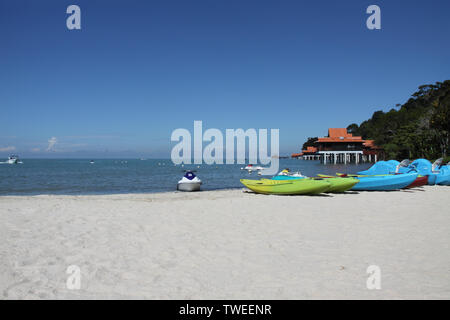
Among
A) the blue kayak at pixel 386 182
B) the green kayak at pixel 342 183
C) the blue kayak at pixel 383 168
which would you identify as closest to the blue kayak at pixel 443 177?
the blue kayak at pixel 383 168

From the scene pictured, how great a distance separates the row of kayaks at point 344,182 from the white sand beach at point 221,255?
5146 millimetres

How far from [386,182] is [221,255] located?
13.5 meters

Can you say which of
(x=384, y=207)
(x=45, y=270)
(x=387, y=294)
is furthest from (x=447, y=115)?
(x=45, y=270)

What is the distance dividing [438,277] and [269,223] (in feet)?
13.4

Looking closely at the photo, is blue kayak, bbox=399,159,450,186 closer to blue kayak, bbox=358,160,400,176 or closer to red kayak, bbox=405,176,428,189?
blue kayak, bbox=358,160,400,176

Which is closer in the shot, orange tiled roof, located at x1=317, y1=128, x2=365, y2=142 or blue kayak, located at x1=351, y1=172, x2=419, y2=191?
blue kayak, located at x1=351, y1=172, x2=419, y2=191

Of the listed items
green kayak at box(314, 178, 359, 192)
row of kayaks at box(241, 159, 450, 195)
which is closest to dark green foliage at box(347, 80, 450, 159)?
row of kayaks at box(241, 159, 450, 195)

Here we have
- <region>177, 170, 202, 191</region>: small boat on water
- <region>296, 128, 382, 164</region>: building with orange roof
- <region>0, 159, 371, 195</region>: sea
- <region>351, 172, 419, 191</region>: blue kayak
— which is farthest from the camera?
<region>296, 128, 382, 164</region>: building with orange roof

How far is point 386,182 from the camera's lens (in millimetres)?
15555

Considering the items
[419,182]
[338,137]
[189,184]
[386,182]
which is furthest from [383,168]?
[338,137]

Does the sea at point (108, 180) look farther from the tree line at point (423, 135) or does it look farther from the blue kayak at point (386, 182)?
the blue kayak at point (386, 182)

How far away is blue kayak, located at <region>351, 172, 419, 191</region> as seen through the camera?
50.6 feet

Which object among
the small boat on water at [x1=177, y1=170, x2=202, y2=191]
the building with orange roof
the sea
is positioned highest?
the building with orange roof
